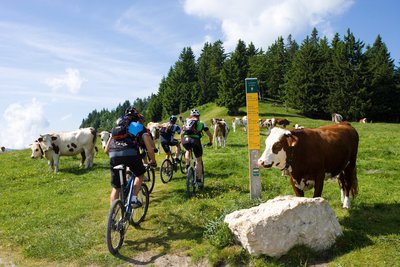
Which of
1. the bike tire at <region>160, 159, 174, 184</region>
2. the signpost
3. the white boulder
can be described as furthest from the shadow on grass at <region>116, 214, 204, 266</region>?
the bike tire at <region>160, 159, 174, 184</region>

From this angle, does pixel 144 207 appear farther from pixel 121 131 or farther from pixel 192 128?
pixel 192 128

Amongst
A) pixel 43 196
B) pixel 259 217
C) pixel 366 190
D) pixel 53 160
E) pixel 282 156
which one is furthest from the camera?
pixel 53 160

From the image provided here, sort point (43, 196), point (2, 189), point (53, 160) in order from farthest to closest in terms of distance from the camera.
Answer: point (53, 160) < point (2, 189) < point (43, 196)

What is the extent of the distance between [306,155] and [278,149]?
702 mm

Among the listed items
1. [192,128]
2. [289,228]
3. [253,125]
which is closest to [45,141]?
[192,128]

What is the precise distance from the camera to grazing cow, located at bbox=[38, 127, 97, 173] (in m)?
17.1

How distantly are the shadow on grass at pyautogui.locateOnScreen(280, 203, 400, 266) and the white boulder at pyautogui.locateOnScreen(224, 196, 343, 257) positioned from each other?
134 millimetres

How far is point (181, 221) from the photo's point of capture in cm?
864

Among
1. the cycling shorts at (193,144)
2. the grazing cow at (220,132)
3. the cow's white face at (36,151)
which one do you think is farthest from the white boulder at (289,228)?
the grazing cow at (220,132)

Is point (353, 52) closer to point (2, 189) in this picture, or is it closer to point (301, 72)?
point (301, 72)

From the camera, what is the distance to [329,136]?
808 centimetres

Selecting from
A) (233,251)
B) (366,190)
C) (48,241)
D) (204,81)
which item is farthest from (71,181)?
(204,81)

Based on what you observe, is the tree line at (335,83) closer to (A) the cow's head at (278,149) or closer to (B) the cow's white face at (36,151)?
(B) the cow's white face at (36,151)

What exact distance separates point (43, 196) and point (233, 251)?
28.5ft
